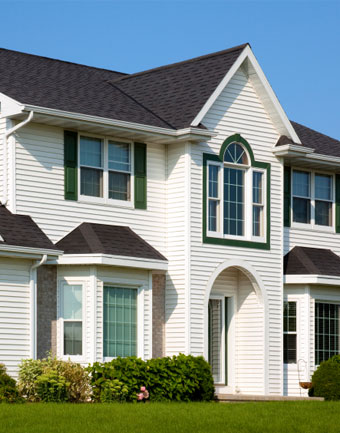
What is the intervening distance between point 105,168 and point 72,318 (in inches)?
159

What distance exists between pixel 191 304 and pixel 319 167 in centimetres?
707

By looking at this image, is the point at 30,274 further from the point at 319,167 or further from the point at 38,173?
the point at 319,167

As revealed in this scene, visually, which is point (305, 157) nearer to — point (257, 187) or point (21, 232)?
point (257, 187)

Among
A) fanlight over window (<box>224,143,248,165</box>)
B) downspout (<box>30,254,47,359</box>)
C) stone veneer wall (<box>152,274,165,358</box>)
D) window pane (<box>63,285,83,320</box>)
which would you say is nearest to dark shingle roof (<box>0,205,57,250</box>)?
downspout (<box>30,254,47,359</box>)

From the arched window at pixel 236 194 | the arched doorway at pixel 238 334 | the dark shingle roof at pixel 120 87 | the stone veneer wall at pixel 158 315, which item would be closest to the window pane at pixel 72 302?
the stone veneer wall at pixel 158 315

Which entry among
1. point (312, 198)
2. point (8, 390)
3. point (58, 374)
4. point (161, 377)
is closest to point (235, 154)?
point (312, 198)

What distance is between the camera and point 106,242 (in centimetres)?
2472

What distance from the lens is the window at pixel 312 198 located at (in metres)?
30.3

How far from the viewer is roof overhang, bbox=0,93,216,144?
23.8m

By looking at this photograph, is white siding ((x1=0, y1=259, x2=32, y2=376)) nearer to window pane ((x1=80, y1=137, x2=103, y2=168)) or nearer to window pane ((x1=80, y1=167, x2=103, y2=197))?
window pane ((x1=80, y1=167, x2=103, y2=197))

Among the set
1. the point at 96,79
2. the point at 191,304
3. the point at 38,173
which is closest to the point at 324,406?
the point at 191,304

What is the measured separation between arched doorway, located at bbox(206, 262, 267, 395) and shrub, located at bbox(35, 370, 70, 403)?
6432 mm

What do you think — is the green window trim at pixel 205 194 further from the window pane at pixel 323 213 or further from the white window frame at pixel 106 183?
the window pane at pixel 323 213

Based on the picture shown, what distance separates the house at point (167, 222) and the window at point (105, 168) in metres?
0.04
